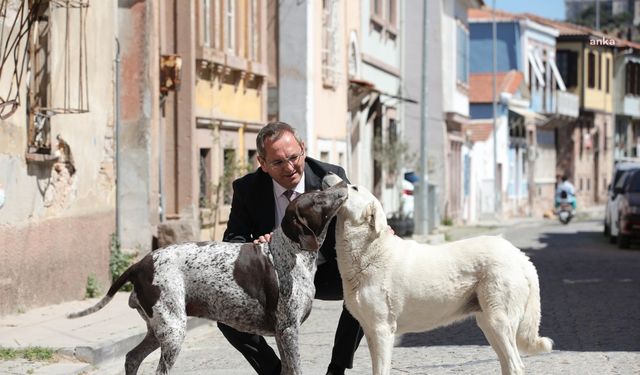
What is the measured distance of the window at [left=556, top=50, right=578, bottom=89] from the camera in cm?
7638

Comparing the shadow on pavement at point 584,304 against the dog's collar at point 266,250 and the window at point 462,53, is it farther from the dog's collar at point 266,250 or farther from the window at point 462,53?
the window at point 462,53

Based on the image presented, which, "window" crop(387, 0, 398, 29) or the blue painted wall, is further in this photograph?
the blue painted wall

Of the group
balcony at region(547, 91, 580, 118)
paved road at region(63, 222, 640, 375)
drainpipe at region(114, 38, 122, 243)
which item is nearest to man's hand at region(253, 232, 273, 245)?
paved road at region(63, 222, 640, 375)

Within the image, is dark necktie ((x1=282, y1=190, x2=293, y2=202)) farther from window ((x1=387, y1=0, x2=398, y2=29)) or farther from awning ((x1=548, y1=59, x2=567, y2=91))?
awning ((x1=548, y1=59, x2=567, y2=91))

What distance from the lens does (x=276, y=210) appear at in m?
8.80

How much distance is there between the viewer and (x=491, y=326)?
859 cm

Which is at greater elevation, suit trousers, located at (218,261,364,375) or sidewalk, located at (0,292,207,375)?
suit trousers, located at (218,261,364,375)

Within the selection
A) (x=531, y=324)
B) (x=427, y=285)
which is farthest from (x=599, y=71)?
(x=427, y=285)

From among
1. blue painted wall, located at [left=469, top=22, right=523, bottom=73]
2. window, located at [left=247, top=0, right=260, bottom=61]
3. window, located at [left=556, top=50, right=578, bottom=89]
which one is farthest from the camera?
window, located at [left=556, top=50, right=578, bottom=89]

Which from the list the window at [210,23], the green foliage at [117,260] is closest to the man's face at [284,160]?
the green foliage at [117,260]

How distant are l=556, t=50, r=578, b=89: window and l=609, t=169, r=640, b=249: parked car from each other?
44.5m

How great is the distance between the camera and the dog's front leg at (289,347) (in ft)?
26.5

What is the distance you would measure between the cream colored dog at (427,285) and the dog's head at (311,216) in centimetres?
19

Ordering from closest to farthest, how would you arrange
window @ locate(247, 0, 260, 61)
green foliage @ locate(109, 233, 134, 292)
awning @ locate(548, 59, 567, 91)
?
Result: green foliage @ locate(109, 233, 134, 292) < window @ locate(247, 0, 260, 61) < awning @ locate(548, 59, 567, 91)
